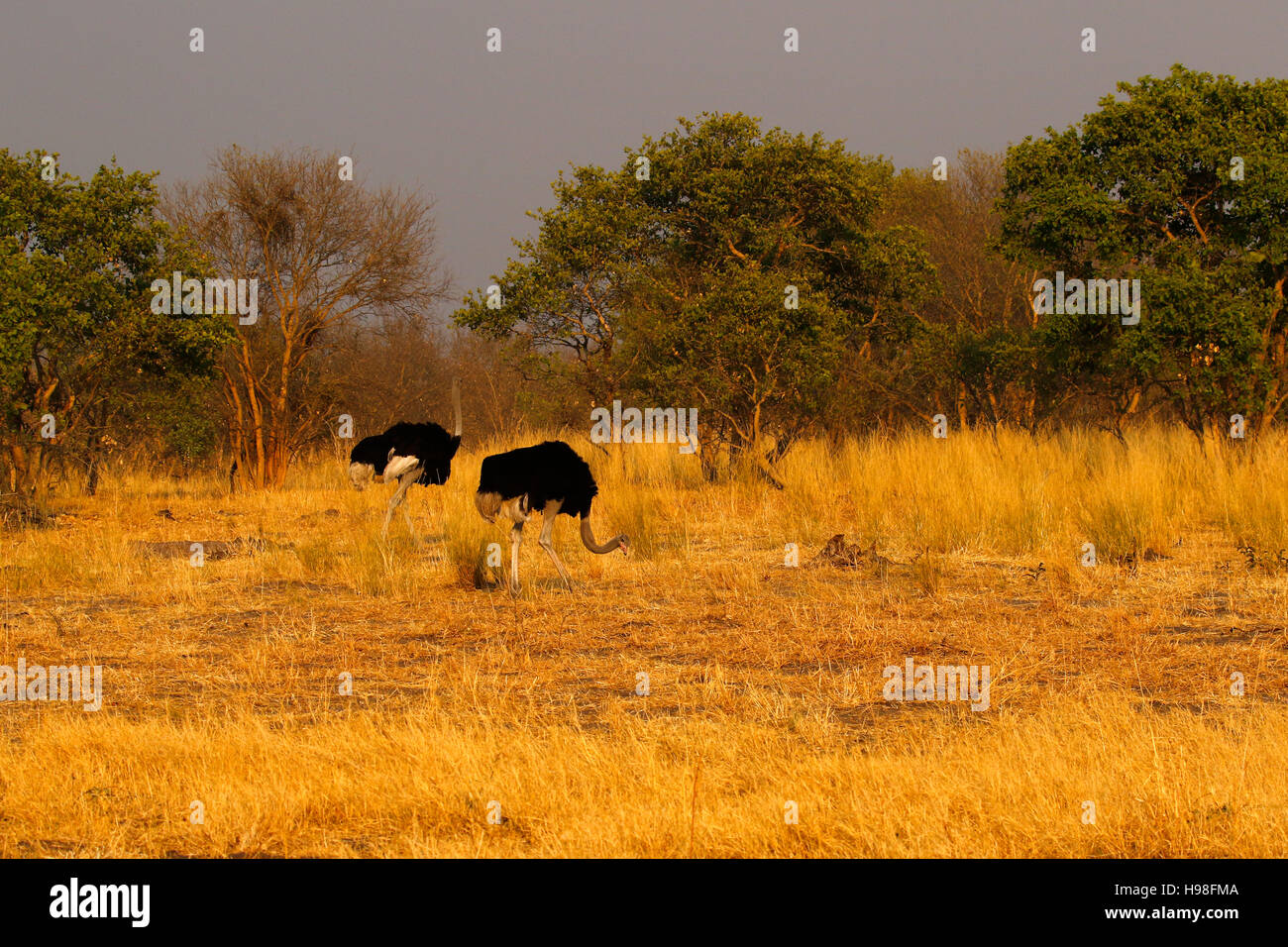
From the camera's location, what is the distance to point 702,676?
22.6ft

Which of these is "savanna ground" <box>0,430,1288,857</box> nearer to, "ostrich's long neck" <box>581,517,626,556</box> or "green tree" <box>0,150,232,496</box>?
"ostrich's long neck" <box>581,517,626,556</box>

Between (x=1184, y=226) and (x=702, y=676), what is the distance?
32.7ft

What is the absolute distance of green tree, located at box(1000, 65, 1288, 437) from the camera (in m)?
13.3

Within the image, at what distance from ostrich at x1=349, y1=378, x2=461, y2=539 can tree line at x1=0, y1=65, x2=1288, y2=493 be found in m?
3.38

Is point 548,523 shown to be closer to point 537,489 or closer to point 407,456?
point 537,489

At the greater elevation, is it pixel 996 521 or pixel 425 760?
pixel 996 521

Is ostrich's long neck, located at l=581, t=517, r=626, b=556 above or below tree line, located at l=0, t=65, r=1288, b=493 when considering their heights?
below

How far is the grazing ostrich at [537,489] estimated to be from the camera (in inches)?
372

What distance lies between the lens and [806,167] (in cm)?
1589

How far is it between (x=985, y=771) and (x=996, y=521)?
6664 mm

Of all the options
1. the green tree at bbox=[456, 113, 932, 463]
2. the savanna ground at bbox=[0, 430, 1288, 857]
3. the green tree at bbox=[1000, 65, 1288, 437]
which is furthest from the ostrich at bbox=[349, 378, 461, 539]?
the green tree at bbox=[1000, 65, 1288, 437]

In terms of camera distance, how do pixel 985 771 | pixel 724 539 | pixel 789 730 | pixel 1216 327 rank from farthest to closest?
pixel 1216 327
pixel 724 539
pixel 789 730
pixel 985 771

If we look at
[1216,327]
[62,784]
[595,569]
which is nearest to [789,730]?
[62,784]
